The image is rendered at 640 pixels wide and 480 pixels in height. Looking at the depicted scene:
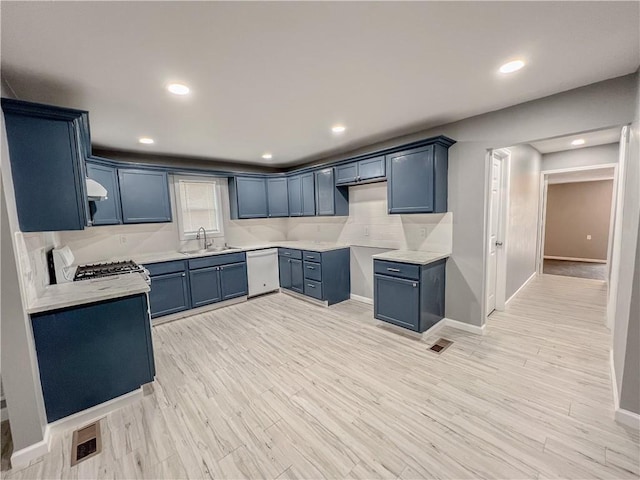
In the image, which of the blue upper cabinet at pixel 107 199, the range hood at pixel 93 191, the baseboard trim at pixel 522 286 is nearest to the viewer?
the range hood at pixel 93 191

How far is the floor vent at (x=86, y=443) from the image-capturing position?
1648mm

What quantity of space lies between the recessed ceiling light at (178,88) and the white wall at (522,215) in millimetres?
4025

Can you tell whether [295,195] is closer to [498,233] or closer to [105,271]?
[105,271]

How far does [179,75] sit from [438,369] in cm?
322

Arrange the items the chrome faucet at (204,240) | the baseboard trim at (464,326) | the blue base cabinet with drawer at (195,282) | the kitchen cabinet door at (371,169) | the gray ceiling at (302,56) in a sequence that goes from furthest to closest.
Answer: the chrome faucet at (204,240)
the blue base cabinet with drawer at (195,282)
the kitchen cabinet door at (371,169)
the baseboard trim at (464,326)
the gray ceiling at (302,56)

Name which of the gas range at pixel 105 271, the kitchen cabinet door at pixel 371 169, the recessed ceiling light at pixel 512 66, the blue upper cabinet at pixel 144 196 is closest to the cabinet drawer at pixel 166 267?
the gas range at pixel 105 271

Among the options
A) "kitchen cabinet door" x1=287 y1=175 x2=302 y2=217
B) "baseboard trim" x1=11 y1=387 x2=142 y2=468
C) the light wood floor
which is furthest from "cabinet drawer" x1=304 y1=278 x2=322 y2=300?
"baseboard trim" x1=11 y1=387 x2=142 y2=468

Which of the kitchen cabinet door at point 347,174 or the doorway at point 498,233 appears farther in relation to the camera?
the kitchen cabinet door at point 347,174

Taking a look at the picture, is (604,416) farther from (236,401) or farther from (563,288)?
(563,288)

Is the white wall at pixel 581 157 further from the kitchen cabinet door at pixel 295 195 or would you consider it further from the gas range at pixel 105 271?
the gas range at pixel 105 271

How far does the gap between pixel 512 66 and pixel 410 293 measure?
2.17 metres

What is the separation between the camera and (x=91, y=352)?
1.94 meters

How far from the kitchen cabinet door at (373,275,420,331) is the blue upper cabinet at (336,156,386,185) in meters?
1.38

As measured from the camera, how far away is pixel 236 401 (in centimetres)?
209
